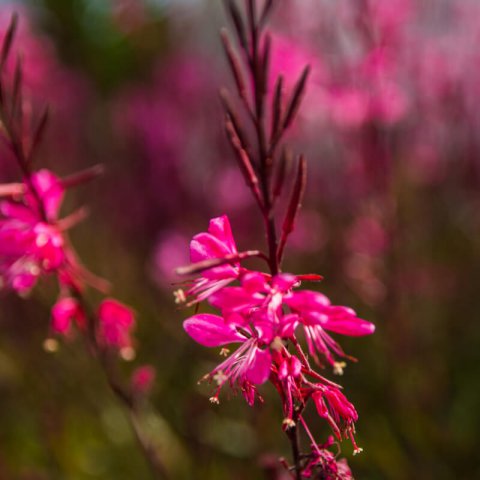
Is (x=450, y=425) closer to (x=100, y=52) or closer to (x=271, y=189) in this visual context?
(x=271, y=189)

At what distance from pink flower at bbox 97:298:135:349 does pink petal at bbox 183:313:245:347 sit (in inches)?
15.0

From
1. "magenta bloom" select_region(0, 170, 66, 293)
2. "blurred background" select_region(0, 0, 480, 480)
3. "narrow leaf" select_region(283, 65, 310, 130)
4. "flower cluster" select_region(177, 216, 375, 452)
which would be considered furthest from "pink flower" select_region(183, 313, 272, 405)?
"blurred background" select_region(0, 0, 480, 480)

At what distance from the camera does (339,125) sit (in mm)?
1903

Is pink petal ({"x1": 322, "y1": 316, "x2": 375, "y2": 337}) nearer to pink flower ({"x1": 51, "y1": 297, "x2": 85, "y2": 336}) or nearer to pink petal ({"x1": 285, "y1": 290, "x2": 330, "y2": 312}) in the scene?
pink petal ({"x1": 285, "y1": 290, "x2": 330, "y2": 312})

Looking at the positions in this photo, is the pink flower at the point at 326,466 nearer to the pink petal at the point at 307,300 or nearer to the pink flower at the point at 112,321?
the pink petal at the point at 307,300

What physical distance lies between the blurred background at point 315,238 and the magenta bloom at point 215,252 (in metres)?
0.53

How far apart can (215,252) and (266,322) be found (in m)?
0.10

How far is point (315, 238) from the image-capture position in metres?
2.47

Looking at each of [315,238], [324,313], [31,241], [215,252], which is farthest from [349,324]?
[315,238]

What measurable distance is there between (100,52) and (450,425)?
2.65 meters

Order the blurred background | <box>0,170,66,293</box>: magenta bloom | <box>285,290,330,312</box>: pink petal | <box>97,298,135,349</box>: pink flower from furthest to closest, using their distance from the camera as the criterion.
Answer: the blurred background < <box>97,298,135,349</box>: pink flower < <box>0,170,66,293</box>: magenta bloom < <box>285,290,330,312</box>: pink petal

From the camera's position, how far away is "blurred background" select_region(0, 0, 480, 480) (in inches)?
64.5

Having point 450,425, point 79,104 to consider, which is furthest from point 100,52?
point 450,425

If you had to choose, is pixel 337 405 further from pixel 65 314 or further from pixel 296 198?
pixel 65 314
